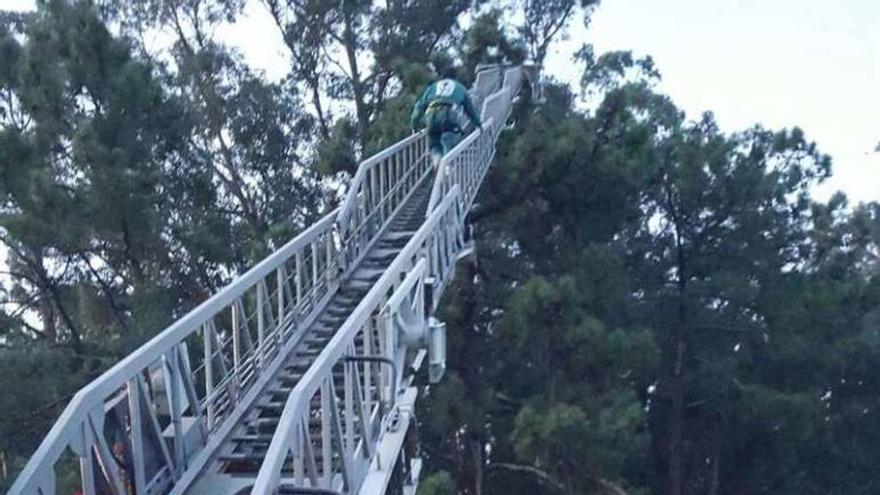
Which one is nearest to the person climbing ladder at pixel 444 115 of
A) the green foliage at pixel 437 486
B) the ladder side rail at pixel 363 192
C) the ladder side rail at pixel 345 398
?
the ladder side rail at pixel 363 192

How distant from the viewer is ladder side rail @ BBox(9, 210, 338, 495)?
7074 millimetres

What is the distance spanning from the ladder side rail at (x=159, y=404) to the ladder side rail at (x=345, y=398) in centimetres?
60

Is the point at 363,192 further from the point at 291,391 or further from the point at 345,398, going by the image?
the point at 345,398

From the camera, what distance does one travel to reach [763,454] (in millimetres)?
23188

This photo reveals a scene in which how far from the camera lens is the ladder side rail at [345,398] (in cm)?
690

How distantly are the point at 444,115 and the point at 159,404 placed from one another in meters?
7.85

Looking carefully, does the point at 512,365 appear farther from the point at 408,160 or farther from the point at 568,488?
the point at 408,160

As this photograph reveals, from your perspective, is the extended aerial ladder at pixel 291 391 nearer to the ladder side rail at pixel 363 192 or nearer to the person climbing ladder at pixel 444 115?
the ladder side rail at pixel 363 192

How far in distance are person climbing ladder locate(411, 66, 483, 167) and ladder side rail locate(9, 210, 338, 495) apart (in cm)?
499

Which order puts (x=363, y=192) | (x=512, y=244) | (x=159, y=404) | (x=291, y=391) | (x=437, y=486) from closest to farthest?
(x=159, y=404) < (x=291, y=391) < (x=363, y=192) < (x=437, y=486) < (x=512, y=244)

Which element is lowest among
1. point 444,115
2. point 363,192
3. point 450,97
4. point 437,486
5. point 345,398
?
point 437,486

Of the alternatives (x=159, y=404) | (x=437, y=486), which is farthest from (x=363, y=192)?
(x=159, y=404)

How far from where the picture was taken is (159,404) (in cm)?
838

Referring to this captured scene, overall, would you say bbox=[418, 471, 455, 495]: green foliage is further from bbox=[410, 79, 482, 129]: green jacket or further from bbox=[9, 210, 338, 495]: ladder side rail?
bbox=[9, 210, 338, 495]: ladder side rail
